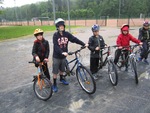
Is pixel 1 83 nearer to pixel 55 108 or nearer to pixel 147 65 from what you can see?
pixel 55 108

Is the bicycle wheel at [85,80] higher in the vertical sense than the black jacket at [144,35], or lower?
lower

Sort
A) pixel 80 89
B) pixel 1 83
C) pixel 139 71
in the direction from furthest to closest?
Result: 1. pixel 139 71
2. pixel 1 83
3. pixel 80 89

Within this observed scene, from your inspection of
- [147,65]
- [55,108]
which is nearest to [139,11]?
[147,65]

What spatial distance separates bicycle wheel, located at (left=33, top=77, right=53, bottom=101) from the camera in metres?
4.36

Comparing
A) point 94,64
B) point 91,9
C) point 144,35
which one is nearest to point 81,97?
point 94,64

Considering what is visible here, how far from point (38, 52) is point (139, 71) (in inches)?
139

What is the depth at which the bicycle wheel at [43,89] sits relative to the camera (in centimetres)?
436

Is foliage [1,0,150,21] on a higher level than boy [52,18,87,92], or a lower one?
higher

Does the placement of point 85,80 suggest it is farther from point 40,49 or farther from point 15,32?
point 15,32

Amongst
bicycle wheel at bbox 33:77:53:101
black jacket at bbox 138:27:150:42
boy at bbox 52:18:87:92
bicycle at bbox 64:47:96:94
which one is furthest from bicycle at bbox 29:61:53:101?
black jacket at bbox 138:27:150:42

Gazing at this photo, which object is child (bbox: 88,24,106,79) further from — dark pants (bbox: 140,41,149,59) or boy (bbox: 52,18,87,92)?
dark pants (bbox: 140,41,149,59)

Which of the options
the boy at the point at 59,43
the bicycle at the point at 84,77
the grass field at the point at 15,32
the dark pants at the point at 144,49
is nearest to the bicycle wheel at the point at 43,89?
the boy at the point at 59,43

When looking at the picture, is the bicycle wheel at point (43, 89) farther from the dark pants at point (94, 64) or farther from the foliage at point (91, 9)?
the foliage at point (91, 9)

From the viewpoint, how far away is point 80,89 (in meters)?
4.96
